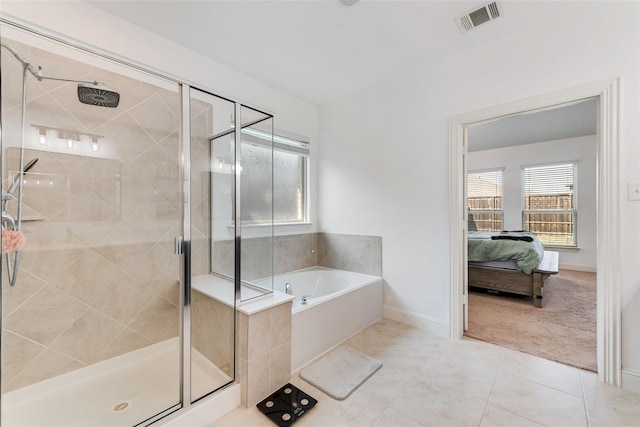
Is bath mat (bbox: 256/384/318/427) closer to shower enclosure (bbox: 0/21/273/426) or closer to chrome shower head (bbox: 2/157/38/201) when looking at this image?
shower enclosure (bbox: 0/21/273/426)

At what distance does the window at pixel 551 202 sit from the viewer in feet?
16.7

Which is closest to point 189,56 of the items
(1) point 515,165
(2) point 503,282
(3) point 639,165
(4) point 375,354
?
(4) point 375,354

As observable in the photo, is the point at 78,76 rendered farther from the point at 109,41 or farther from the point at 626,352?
the point at 626,352

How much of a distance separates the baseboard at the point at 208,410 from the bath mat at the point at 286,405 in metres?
0.16

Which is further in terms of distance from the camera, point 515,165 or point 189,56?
point 515,165

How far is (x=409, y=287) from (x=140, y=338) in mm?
2397

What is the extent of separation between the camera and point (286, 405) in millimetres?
1586

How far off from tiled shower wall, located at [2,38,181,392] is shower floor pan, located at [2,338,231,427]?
8 centimetres

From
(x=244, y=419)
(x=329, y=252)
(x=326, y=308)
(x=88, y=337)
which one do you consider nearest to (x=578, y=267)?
(x=329, y=252)

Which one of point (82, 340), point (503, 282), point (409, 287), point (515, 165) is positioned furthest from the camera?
point (515, 165)

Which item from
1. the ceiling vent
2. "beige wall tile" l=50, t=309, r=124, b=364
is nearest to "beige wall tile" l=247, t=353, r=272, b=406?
"beige wall tile" l=50, t=309, r=124, b=364

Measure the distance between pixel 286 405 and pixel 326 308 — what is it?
0.77 meters

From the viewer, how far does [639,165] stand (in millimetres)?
1676

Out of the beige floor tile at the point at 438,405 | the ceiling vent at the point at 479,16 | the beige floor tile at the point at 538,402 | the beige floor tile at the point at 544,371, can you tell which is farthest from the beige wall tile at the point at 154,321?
the ceiling vent at the point at 479,16
